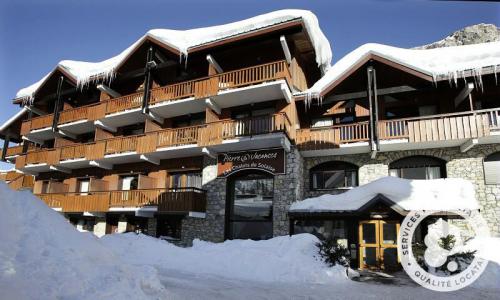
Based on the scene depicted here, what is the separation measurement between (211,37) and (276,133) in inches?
301

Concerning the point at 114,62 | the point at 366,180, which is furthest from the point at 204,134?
the point at 114,62

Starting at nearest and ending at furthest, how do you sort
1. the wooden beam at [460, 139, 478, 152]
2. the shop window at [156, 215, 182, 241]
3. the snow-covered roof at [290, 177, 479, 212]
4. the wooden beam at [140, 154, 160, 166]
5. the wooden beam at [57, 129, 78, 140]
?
the snow-covered roof at [290, 177, 479, 212] < the wooden beam at [460, 139, 478, 152] < the shop window at [156, 215, 182, 241] < the wooden beam at [140, 154, 160, 166] < the wooden beam at [57, 129, 78, 140]

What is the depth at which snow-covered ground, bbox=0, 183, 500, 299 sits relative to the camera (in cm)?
515

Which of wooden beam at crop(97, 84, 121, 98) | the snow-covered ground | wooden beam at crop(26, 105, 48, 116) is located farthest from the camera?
wooden beam at crop(26, 105, 48, 116)

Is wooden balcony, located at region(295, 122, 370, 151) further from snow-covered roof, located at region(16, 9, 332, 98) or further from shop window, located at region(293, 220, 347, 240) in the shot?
snow-covered roof, located at region(16, 9, 332, 98)

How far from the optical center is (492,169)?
45.9 feet

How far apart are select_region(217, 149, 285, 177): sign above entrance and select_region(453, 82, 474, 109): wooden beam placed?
8.40 meters

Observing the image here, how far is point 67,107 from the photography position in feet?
83.3

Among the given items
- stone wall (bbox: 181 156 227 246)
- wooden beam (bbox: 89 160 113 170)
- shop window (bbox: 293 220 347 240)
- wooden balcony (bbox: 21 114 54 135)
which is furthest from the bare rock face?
wooden balcony (bbox: 21 114 54 135)

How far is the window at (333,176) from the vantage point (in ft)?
53.4

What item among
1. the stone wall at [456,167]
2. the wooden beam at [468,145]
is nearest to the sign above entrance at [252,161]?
the stone wall at [456,167]

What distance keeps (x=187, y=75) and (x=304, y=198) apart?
10.4 meters

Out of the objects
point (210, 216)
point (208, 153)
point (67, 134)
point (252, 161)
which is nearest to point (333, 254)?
point (252, 161)

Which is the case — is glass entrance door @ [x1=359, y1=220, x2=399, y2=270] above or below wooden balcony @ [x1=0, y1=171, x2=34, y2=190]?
below
